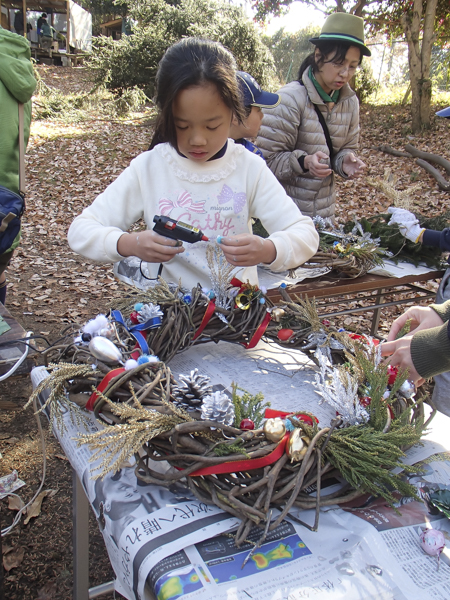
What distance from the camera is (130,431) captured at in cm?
81

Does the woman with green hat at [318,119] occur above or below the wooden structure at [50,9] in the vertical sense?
below

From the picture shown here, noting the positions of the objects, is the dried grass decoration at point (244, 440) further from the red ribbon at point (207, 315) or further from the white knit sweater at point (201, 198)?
the white knit sweater at point (201, 198)

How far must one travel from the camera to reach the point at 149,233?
1.30m

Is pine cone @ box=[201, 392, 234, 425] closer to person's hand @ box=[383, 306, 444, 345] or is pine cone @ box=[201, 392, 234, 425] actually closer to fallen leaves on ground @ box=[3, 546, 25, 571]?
person's hand @ box=[383, 306, 444, 345]

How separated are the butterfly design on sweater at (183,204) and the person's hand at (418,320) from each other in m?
0.72

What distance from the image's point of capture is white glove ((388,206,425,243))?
2.74 m

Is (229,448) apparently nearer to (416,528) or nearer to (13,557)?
(416,528)

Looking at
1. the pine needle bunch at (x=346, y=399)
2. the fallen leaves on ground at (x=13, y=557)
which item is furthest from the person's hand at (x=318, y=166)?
the fallen leaves on ground at (x=13, y=557)

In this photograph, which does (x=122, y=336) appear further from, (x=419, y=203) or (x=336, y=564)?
(x=419, y=203)

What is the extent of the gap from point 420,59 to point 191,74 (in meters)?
9.24

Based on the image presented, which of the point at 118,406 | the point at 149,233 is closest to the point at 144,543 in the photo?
the point at 118,406

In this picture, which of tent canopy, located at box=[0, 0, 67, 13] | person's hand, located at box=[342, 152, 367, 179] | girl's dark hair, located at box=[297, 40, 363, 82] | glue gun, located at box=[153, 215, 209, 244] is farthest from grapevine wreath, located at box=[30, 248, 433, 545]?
tent canopy, located at box=[0, 0, 67, 13]

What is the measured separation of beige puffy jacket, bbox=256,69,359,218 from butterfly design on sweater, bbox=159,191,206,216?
1145 millimetres

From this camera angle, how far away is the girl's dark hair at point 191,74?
1.30m
